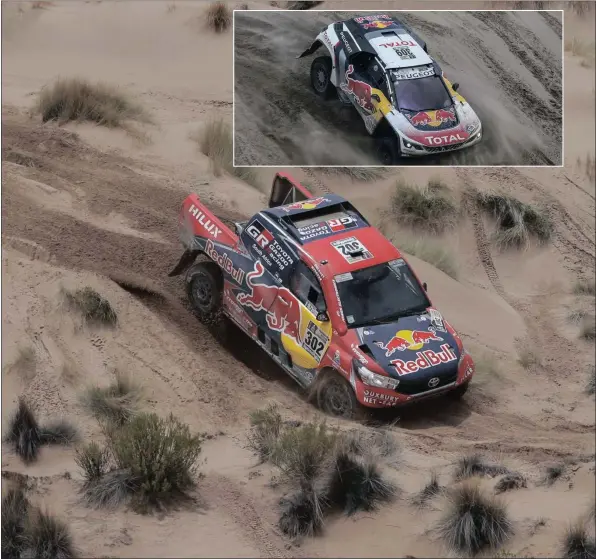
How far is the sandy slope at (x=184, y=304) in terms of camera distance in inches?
587

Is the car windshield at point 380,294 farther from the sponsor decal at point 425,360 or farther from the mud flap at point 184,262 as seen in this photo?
the mud flap at point 184,262

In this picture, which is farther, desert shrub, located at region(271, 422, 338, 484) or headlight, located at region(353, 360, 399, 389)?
headlight, located at region(353, 360, 399, 389)

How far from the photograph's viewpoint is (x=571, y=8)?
2484 centimetres

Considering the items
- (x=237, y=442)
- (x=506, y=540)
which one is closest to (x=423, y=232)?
(x=237, y=442)

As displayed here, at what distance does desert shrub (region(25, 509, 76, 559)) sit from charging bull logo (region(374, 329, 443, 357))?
4.30 m

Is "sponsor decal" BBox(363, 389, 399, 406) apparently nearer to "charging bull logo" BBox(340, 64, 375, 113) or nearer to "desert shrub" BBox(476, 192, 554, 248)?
"charging bull logo" BBox(340, 64, 375, 113)

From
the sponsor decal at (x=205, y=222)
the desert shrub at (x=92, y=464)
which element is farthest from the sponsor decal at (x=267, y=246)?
the desert shrub at (x=92, y=464)

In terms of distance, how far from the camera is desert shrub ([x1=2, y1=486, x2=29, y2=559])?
583 inches

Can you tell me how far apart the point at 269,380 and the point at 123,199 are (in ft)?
16.0

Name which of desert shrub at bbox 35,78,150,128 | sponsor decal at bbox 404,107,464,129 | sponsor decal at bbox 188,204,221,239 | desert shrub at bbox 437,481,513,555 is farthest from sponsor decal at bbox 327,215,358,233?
desert shrub at bbox 35,78,150,128

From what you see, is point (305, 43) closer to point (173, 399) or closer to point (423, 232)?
point (423, 232)

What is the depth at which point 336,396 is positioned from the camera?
1678 cm

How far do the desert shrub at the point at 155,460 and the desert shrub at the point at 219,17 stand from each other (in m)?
12.1

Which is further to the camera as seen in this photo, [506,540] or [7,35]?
[7,35]
